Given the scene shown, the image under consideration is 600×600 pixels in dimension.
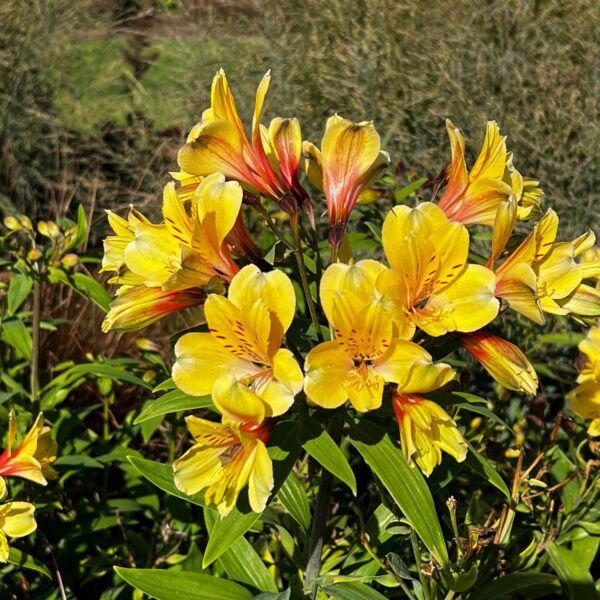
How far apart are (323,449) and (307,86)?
3.14 metres

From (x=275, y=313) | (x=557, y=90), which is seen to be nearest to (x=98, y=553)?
(x=275, y=313)

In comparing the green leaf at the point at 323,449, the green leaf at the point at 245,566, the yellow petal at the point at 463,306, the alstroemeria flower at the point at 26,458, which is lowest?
the green leaf at the point at 245,566

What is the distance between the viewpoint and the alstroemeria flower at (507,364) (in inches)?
35.3

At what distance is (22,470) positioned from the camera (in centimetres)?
120

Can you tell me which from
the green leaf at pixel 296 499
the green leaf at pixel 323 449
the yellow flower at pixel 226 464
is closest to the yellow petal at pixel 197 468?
the yellow flower at pixel 226 464

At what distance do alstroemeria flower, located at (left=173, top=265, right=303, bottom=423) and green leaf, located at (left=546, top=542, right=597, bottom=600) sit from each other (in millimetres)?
776

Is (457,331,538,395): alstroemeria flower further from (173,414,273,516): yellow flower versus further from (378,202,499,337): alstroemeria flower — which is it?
(173,414,273,516): yellow flower

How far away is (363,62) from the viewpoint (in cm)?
346

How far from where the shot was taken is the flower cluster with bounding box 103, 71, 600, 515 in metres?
0.84

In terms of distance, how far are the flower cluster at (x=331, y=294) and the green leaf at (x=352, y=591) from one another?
0.27 meters

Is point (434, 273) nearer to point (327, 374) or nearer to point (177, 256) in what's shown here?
point (327, 374)

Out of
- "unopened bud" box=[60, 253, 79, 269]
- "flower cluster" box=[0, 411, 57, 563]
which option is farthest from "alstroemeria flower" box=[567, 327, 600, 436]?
"unopened bud" box=[60, 253, 79, 269]

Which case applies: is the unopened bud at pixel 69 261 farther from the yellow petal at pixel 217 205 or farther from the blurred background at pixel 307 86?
the blurred background at pixel 307 86

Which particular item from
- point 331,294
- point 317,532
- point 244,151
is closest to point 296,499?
point 317,532
